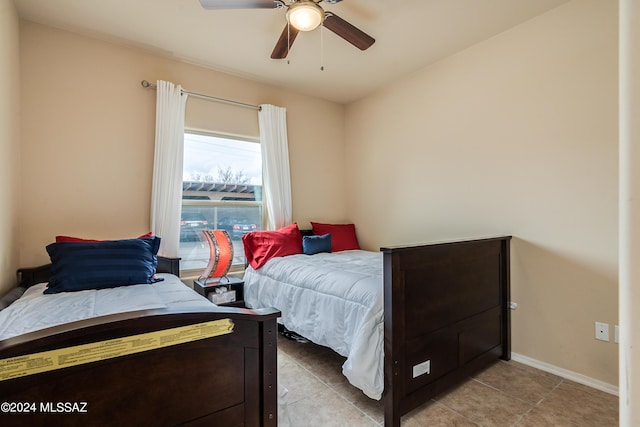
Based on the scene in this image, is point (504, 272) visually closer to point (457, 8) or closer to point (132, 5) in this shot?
point (457, 8)

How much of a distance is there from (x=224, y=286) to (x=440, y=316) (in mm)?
1919

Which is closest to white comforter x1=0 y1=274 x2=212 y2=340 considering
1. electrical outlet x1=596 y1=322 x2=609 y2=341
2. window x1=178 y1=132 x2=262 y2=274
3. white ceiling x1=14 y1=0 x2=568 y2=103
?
window x1=178 y1=132 x2=262 y2=274

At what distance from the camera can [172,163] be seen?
Result: 2957 mm

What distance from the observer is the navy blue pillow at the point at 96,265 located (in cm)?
210

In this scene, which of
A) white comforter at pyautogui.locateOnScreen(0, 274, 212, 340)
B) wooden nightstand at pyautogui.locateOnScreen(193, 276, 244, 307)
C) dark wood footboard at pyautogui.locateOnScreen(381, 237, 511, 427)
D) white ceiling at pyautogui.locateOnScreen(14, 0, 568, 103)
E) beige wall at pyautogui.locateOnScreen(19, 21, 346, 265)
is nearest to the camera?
white comforter at pyautogui.locateOnScreen(0, 274, 212, 340)

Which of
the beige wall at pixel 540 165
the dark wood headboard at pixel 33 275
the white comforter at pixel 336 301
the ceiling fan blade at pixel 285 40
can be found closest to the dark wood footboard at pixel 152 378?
the white comforter at pixel 336 301

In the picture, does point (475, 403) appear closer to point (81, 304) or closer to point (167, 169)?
point (81, 304)

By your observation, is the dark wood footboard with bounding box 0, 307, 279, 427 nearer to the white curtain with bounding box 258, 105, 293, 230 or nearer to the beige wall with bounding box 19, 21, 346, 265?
the beige wall with bounding box 19, 21, 346, 265

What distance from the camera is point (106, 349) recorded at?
0.93 m

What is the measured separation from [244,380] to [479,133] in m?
2.68

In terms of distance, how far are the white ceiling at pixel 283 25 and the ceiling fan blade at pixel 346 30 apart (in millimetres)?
234

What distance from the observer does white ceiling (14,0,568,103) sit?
2283 millimetres

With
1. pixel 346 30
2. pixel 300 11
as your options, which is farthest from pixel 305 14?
pixel 346 30

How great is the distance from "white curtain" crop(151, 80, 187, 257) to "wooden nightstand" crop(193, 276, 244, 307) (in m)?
0.37
